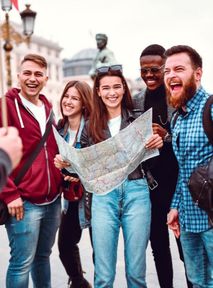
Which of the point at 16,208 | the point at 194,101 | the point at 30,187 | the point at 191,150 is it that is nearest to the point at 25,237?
the point at 16,208

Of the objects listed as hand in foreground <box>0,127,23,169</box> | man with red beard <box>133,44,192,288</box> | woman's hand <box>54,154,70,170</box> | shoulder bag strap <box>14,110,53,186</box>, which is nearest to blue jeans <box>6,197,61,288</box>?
shoulder bag strap <box>14,110,53,186</box>

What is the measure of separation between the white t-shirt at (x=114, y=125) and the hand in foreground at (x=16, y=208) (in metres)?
0.75

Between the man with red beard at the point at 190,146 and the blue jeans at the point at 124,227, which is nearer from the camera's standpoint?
the man with red beard at the point at 190,146

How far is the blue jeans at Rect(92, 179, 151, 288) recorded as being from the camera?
9.08 feet

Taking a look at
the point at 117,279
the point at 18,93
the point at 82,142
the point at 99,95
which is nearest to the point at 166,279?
the point at 117,279

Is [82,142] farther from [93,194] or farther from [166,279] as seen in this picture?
[166,279]

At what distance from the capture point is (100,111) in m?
2.99

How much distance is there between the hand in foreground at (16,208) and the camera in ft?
9.13

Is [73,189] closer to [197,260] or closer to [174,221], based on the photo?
[174,221]

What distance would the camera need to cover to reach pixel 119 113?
2986 millimetres

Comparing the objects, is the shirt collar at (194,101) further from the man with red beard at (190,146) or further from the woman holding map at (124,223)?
the woman holding map at (124,223)

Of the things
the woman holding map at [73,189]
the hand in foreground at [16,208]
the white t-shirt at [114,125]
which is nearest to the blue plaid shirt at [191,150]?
the white t-shirt at [114,125]

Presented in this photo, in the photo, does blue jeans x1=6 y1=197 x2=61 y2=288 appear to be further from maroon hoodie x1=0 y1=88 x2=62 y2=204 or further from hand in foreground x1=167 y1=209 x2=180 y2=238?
hand in foreground x1=167 y1=209 x2=180 y2=238

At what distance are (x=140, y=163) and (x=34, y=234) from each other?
85 cm
